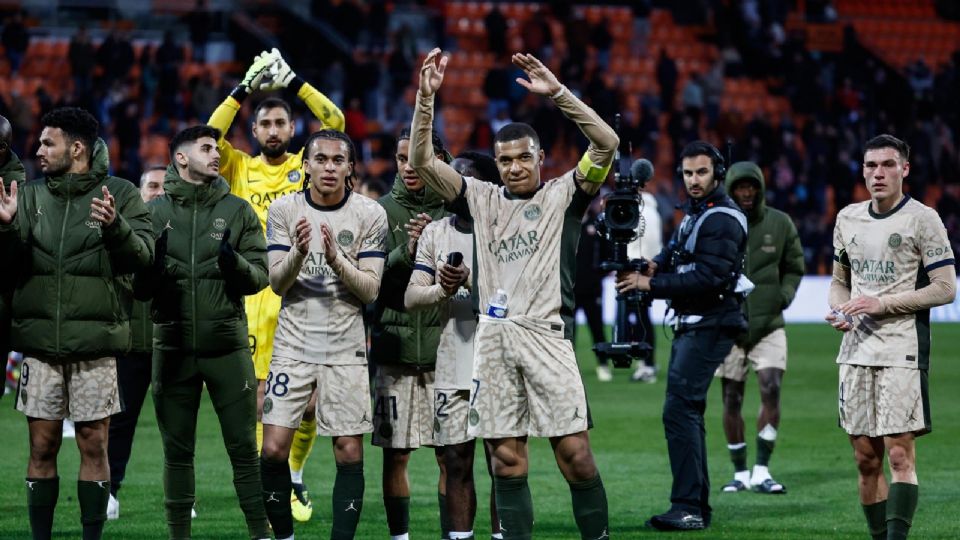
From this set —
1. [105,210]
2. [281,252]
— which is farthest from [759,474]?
[105,210]

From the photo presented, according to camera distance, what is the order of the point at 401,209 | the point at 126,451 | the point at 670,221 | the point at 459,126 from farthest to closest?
1. the point at 459,126
2. the point at 670,221
3. the point at 126,451
4. the point at 401,209

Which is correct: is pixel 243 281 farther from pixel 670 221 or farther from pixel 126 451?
pixel 670 221

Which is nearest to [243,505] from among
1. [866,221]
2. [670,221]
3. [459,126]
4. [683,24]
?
[866,221]

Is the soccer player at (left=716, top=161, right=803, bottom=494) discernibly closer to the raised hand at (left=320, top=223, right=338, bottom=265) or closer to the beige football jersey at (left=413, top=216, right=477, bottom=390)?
the beige football jersey at (left=413, top=216, right=477, bottom=390)

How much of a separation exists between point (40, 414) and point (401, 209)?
2248mm

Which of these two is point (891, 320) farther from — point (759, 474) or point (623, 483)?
point (623, 483)

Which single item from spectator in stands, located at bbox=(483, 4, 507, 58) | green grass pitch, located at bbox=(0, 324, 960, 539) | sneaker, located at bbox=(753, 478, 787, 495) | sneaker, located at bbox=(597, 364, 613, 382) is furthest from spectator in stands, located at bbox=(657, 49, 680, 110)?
sneaker, located at bbox=(753, 478, 787, 495)

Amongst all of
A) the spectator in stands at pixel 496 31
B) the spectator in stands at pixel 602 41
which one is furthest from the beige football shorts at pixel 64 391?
the spectator in stands at pixel 602 41

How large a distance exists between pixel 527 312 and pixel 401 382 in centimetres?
118

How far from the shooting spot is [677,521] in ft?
28.7

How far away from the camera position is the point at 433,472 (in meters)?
11.0

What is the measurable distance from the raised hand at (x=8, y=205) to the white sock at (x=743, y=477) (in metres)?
5.71

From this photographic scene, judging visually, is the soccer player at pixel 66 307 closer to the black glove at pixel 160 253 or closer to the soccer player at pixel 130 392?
the black glove at pixel 160 253

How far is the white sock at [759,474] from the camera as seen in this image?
10422 millimetres
